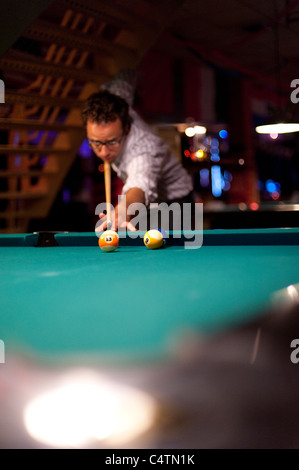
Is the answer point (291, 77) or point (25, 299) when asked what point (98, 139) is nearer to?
point (25, 299)

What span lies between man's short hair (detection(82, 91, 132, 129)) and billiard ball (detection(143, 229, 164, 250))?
134cm

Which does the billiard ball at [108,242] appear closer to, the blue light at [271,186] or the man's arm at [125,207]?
the man's arm at [125,207]

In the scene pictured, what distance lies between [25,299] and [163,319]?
39cm

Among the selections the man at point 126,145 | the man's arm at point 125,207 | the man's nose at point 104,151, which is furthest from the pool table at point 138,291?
the man's nose at point 104,151

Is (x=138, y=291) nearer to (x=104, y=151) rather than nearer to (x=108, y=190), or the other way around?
(x=108, y=190)

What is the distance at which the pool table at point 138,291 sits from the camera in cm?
84

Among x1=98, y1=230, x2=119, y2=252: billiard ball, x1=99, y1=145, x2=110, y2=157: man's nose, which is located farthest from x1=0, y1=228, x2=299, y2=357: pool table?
x1=99, y1=145, x2=110, y2=157: man's nose

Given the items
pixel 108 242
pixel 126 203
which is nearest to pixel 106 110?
pixel 126 203

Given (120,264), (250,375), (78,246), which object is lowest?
(250,375)

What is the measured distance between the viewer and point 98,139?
127 inches

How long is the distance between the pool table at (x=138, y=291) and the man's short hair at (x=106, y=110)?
131cm

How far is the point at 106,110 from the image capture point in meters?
3.17

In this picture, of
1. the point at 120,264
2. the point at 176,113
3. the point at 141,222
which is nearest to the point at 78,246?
the point at 120,264

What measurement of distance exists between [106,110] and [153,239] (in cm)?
141
